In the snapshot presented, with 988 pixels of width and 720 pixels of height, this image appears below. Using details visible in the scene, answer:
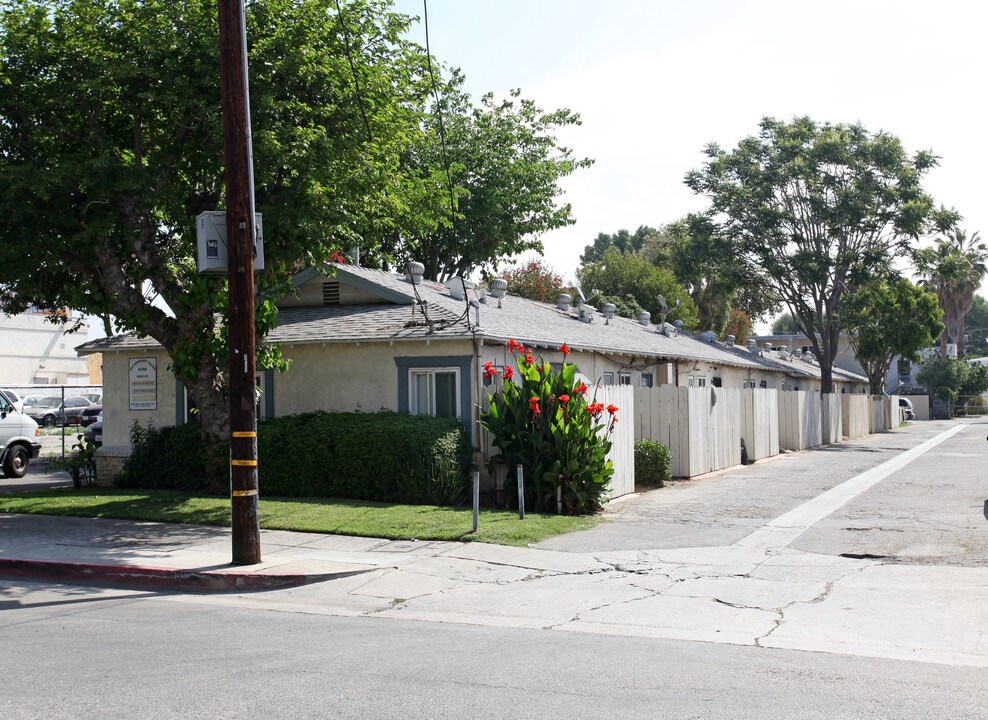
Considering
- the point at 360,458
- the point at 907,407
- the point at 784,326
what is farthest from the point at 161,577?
the point at 784,326

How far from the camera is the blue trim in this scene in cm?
1678

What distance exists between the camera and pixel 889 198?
129 ft

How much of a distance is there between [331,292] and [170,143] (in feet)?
20.0

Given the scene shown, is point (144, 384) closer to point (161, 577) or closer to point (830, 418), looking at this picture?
point (161, 577)

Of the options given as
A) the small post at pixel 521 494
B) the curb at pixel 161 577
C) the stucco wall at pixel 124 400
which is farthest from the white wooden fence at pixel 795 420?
the curb at pixel 161 577

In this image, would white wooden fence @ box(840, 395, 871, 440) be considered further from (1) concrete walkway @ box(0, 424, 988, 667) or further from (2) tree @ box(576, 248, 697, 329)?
(1) concrete walkway @ box(0, 424, 988, 667)

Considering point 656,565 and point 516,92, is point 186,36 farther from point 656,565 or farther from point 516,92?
point 516,92

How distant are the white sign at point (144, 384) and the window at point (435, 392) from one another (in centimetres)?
609

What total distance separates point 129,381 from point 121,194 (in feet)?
22.3

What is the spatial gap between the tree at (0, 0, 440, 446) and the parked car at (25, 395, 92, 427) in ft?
98.9

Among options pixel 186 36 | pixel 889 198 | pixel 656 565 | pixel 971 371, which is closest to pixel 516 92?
pixel 889 198

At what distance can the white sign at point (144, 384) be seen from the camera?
19984 millimetres

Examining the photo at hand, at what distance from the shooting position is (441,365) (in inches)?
670

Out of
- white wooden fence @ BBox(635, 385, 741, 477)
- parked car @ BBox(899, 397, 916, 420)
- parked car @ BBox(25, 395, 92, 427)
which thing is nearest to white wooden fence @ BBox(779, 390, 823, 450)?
white wooden fence @ BBox(635, 385, 741, 477)
